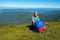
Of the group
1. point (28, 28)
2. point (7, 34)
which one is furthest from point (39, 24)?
point (7, 34)

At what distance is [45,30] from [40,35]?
1906 millimetres

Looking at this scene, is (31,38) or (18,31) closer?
(31,38)

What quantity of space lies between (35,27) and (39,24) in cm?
74

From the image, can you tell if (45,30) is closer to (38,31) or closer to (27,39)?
(38,31)

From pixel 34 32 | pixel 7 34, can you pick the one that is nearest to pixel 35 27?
pixel 34 32

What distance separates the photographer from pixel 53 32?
1870 centimetres

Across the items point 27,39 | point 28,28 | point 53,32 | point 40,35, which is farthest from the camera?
point 28,28

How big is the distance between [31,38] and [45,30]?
9.78ft

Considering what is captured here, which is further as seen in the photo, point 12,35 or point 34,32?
point 34,32

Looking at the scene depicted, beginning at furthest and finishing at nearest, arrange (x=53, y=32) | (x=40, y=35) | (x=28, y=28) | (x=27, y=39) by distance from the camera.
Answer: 1. (x=28, y=28)
2. (x=53, y=32)
3. (x=40, y=35)
4. (x=27, y=39)

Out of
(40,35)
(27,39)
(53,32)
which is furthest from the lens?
(53,32)

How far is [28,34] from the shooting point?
18266 mm

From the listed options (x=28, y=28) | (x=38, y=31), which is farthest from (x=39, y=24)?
(x=28, y=28)

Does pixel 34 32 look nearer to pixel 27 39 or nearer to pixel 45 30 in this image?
pixel 45 30
